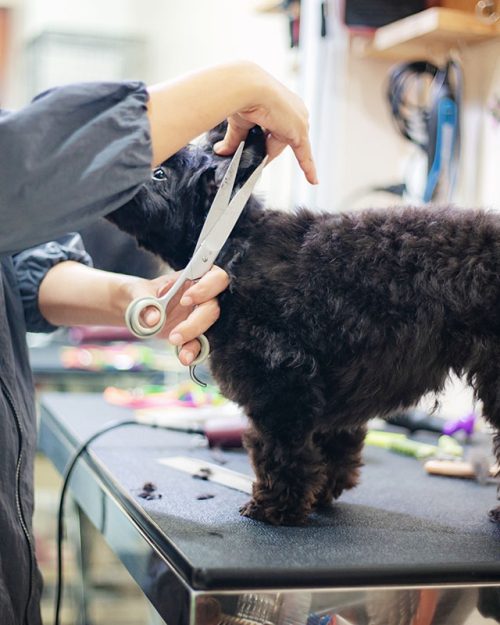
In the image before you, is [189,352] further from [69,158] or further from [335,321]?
[69,158]

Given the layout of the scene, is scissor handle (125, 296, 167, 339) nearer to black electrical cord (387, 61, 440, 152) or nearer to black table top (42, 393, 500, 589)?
black table top (42, 393, 500, 589)

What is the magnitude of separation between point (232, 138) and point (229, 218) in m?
0.10

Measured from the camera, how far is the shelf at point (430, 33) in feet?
5.13

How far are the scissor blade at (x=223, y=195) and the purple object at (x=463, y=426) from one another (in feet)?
2.50

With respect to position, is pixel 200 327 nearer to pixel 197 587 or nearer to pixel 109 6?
pixel 197 587

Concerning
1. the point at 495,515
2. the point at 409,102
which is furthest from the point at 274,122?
the point at 409,102

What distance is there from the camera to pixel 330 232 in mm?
912

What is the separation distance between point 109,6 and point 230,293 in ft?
12.2

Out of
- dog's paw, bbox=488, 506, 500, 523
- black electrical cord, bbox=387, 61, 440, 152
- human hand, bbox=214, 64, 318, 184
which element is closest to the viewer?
human hand, bbox=214, 64, 318, 184

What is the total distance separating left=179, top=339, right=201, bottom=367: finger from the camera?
91cm

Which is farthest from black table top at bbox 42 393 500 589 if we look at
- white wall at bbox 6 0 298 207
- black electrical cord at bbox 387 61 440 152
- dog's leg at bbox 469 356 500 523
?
white wall at bbox 6 0 298 207

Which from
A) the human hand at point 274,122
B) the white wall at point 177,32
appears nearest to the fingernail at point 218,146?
the human hand at point 274,122

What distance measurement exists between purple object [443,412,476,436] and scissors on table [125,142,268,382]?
2.37ft

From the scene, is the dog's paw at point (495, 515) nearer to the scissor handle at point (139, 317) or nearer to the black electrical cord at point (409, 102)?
the scissor handle at point (139, 317)
